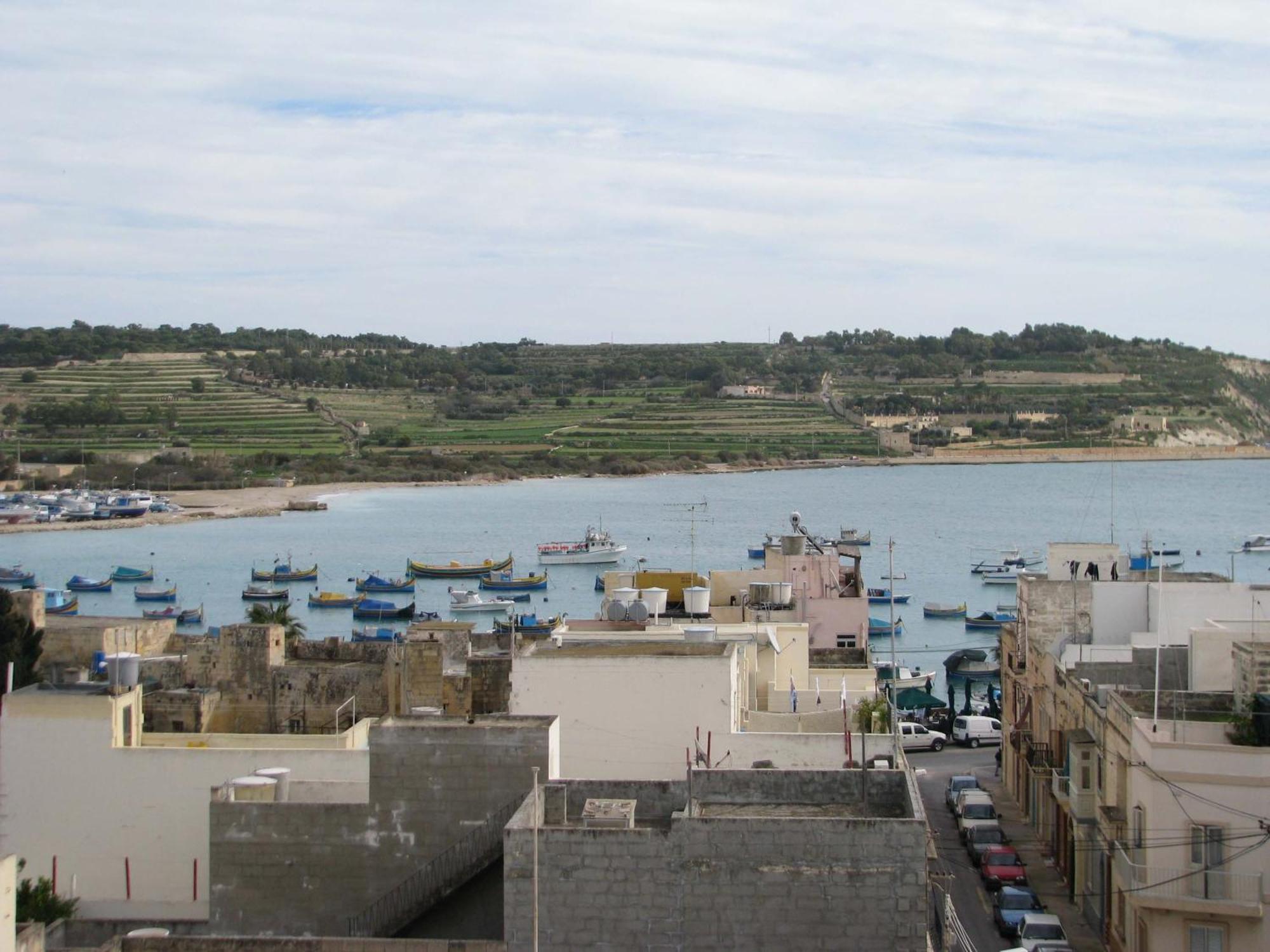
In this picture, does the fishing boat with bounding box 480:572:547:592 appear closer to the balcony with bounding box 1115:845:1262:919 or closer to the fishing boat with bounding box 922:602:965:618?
the fishing boat with bounding box 922:602:965:618

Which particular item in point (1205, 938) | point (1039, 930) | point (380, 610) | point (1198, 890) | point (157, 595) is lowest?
point (157, 595)

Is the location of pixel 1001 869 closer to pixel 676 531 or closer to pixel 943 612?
pixel 943 612

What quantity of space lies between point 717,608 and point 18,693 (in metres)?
12.1

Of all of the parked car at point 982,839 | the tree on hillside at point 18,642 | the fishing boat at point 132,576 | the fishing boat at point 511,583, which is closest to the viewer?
the parked car at point 982,839

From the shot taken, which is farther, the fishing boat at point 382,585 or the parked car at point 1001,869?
the fishing boat at point 382,585

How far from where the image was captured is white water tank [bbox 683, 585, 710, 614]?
20766 millimetres

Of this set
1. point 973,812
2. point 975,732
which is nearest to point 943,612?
point 975,732

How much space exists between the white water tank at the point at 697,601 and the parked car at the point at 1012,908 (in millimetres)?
5146

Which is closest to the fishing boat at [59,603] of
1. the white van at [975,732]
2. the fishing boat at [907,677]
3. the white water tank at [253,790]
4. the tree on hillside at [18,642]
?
the fishing boat at [907,677]

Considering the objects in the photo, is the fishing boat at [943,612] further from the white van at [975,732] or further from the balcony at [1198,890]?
the balcony at [1198,890]

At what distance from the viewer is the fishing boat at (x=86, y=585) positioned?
79812mm

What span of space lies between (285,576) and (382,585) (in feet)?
22.9

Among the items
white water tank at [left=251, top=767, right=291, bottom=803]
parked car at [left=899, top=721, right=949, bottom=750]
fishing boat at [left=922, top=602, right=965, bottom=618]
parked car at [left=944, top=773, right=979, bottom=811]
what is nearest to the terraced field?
fishing boat at [left=922, top=602, right=965, bottom=618]

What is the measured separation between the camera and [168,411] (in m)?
153
